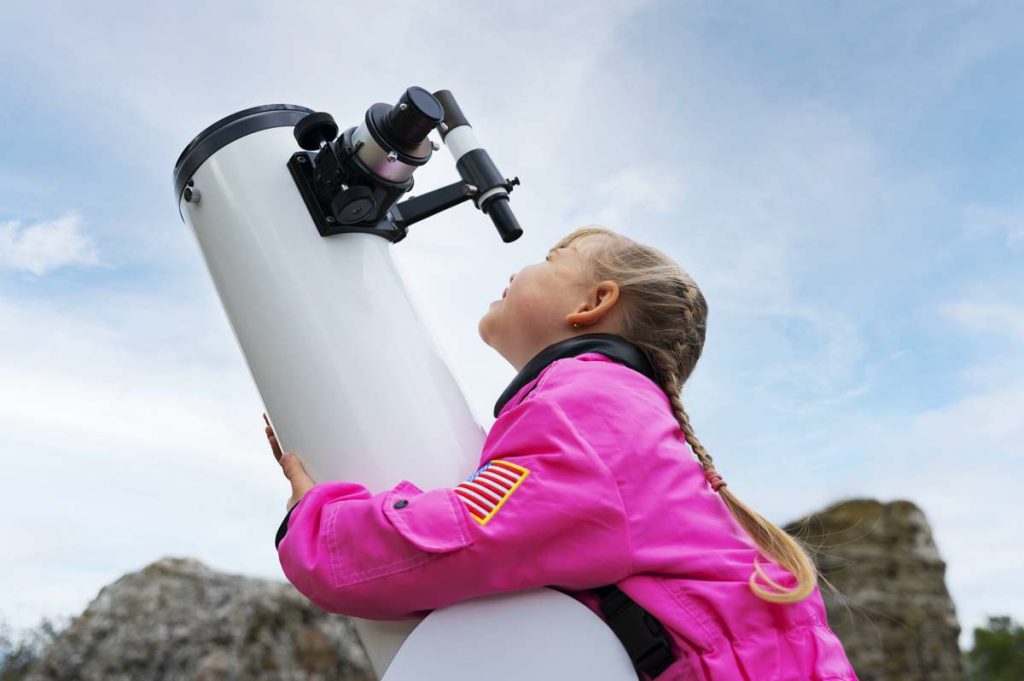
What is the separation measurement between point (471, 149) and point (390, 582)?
0.81 metres

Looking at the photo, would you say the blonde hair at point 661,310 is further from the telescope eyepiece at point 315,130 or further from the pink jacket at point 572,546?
the telescope eyepiece at point 315,130

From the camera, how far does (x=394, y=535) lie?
3.84 feet

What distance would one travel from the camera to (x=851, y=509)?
4059 millimetres

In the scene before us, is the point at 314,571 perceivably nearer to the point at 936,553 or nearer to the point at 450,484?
the point at 450,484

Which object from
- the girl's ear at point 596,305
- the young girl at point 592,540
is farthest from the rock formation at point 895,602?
the young girl at point 592,540

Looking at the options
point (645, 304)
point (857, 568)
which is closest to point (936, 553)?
point (857, 568)

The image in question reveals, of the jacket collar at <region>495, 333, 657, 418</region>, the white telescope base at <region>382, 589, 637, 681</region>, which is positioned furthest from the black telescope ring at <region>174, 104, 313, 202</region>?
the white telescope base at <region>382, 589, 637, 681</region>

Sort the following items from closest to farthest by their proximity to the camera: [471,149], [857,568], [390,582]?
[390,582] → [471,149] → [857,568]

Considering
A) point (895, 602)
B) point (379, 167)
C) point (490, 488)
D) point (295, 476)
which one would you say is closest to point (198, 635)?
point (295, 476)

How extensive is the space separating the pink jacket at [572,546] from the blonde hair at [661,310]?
0.17m

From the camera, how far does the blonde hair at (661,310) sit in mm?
1462

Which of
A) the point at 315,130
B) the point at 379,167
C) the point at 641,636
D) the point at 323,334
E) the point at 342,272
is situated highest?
the point at 315,130

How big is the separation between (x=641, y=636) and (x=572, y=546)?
142 millimetres

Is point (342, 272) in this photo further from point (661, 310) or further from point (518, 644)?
point (518, 644)
